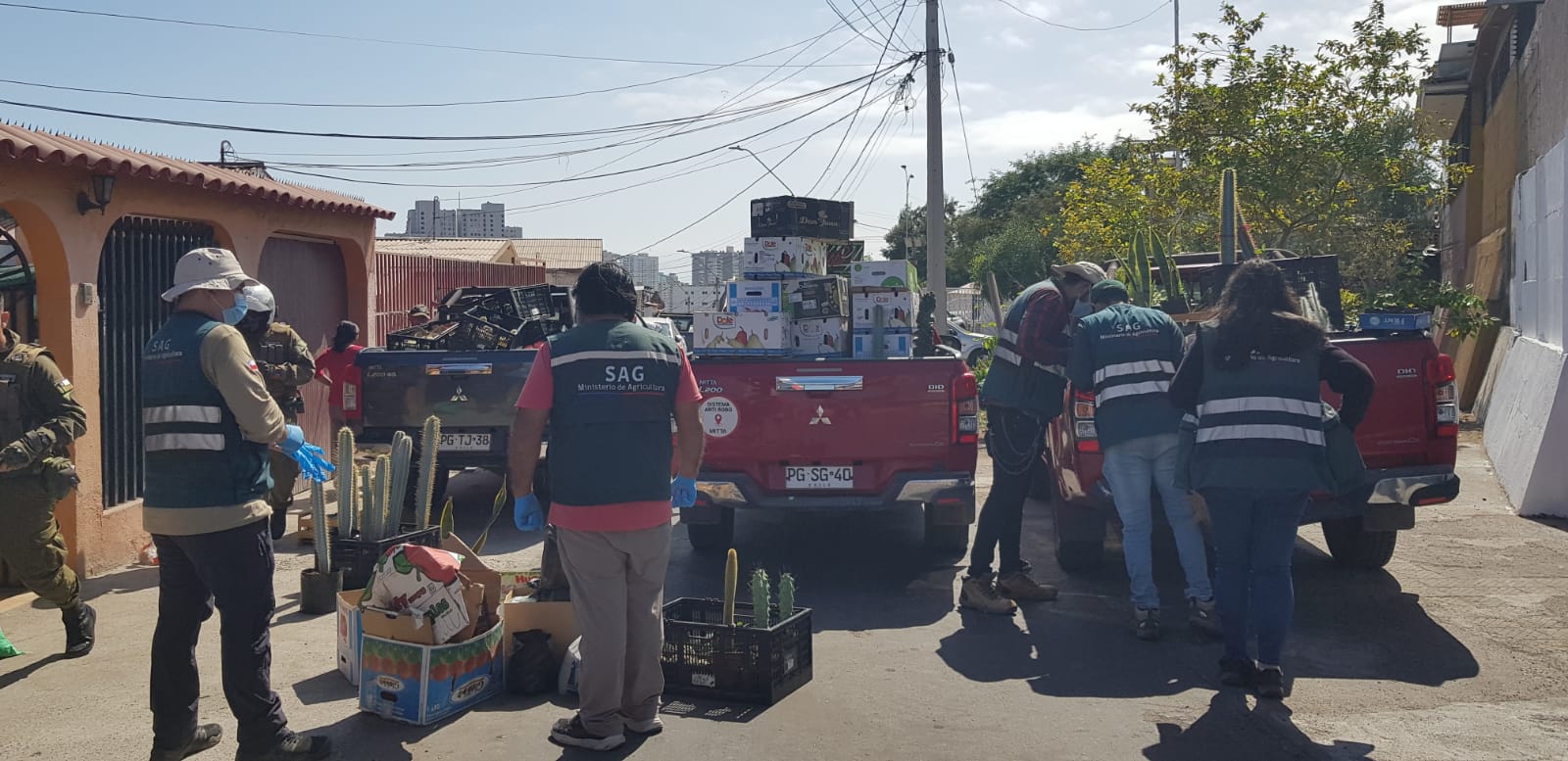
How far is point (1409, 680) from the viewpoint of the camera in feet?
18.7

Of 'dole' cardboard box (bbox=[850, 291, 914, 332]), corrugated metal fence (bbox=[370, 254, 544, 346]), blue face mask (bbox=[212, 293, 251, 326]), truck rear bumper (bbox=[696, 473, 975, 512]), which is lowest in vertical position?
truck rear bumper (bbox=[696, 473, 975, 512])

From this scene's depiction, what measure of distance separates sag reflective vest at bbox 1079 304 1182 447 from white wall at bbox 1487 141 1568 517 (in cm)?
444

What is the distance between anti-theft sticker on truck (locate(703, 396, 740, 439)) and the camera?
306 inches

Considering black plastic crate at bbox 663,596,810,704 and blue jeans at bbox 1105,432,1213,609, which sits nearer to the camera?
black plastic crate at bbox 663,596,810,704

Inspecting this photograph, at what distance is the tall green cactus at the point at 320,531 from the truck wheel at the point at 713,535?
2.29 metres

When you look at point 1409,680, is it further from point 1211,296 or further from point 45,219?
point 45,219

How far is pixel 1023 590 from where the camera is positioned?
7.29 meters

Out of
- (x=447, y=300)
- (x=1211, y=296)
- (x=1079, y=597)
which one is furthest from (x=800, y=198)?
(x=447, y=300)

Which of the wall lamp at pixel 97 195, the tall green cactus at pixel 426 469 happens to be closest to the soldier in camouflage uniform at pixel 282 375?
the wall lamp at pixel 97 195

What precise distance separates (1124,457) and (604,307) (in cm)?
306

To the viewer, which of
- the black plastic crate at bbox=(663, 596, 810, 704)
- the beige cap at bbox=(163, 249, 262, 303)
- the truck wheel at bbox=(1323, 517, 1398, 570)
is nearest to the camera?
the beige cap at bbox=(163, 249, 262, 303)

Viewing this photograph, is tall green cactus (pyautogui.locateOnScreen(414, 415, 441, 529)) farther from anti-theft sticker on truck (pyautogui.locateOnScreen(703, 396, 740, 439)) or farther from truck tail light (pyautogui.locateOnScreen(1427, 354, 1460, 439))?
truck tail light (pyautogui.locateOnScreen(1427, 354, 1460, 439))

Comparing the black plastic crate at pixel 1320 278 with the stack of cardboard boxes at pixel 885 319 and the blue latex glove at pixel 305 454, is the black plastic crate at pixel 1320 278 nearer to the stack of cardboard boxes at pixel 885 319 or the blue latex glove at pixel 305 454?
the stack of cardboard boxes at pixel 885 319

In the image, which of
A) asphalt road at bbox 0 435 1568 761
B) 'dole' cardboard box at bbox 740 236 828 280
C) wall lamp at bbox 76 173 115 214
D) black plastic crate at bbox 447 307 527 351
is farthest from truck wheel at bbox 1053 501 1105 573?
wall lamp at bbox 76 173 115 214
